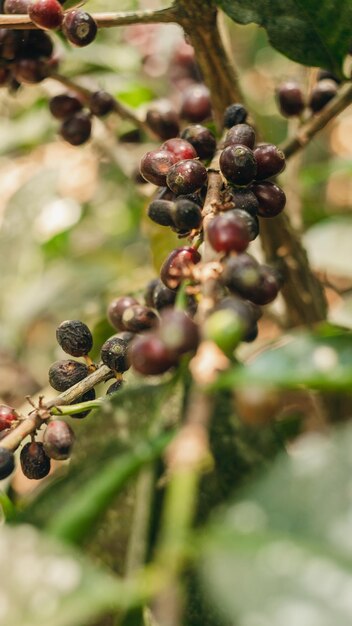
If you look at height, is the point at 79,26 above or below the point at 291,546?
above

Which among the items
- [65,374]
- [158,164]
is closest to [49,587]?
[65,374]

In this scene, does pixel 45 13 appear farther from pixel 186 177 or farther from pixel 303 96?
pixel 303 96

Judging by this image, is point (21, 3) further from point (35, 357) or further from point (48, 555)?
point (35, 357)

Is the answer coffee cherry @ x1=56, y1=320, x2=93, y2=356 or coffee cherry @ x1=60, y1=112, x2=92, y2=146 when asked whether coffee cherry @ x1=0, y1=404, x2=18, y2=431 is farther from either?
coffee cherry @ x1=60, y1=112, x2=92, y2=146

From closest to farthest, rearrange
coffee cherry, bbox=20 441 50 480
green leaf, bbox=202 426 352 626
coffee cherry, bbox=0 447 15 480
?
green leaf, bbox=202 426 352 626
coffee cherry, bbox=0 447 15 480
coffee cherry, bbox=20 441 50 480

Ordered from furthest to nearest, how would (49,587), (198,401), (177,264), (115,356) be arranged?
(115,356) < (177,264) < (198,401) < (49,587)

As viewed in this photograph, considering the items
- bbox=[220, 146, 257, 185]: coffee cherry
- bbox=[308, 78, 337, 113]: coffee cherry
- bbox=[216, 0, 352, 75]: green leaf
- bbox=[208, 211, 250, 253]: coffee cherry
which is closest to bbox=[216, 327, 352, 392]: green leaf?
bbox=[208, 211, 250, 253]: coffee cherry

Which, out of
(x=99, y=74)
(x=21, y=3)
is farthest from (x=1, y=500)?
(x=99, y=74)
